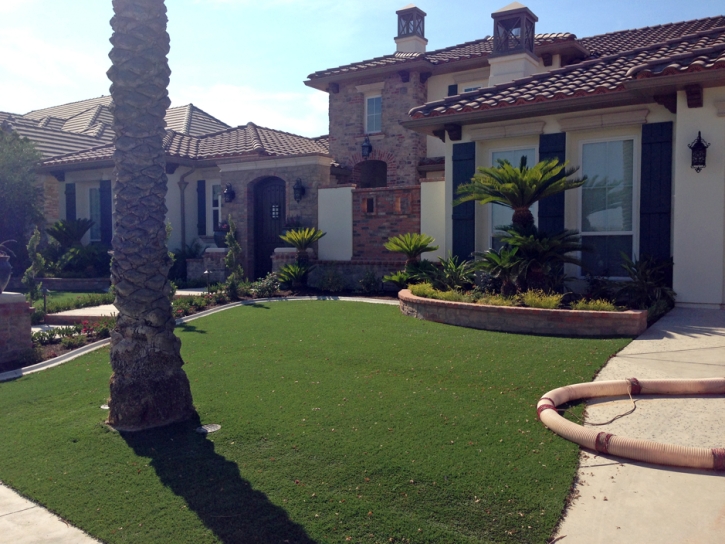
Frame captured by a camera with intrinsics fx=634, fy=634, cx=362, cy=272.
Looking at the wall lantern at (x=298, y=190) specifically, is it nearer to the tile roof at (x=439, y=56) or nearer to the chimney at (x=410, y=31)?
the tile roof at (x=439, y=56)

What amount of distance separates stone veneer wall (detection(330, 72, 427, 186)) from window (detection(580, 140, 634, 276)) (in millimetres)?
7935

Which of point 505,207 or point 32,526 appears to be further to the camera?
point 505,207

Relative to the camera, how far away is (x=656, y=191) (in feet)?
34.4

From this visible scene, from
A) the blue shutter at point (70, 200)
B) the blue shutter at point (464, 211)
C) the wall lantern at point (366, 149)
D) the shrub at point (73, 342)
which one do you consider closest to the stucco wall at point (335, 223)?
the blue shutter at point (464, 211)

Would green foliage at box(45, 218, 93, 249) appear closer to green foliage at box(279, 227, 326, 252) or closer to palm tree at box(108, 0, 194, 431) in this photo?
green foliage at box(279, 227, 326, 252)

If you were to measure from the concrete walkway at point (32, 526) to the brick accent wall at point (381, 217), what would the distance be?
1108 cm

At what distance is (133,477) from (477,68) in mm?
16482

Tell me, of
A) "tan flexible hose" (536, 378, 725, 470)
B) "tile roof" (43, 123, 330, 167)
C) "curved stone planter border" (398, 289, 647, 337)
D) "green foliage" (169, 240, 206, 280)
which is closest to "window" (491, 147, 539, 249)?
"curved stone planter border" (398, 289, 647, 337)

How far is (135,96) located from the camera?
18.9 feet

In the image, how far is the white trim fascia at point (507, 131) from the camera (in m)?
11.8

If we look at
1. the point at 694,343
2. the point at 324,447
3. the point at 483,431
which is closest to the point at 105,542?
the point at 324,447

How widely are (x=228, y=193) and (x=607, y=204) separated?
1086cm

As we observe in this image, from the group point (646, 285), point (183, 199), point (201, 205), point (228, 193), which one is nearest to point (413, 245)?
point (646, 285)

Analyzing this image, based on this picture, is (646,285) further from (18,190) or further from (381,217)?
(18,190)
